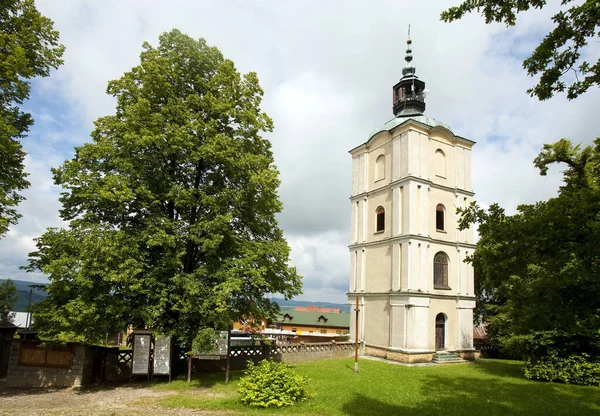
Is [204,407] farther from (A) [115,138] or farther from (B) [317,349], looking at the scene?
(B) [317,349]

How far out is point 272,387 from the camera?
39.0 ft

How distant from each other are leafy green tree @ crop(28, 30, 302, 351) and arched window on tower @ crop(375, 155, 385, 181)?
13.2 meters

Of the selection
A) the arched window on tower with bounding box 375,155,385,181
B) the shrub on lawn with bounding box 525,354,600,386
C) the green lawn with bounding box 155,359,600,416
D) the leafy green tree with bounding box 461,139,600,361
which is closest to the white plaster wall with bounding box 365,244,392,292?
the arched window on tower with bounding box 375,155,385,181

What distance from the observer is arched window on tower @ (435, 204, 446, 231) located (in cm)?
2745

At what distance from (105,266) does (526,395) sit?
16.7 m

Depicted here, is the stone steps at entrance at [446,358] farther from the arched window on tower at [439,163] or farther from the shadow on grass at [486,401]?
the arched window on tower at [439,163]

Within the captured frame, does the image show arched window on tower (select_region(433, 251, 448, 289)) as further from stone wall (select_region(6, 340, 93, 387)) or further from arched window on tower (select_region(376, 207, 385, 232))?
stone wall (select_region(6, 340, 93, 387))

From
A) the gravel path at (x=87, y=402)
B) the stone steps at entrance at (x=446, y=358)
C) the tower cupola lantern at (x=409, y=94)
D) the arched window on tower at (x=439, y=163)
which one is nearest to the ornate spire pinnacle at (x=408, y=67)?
the tower cupola lantern at (x=409, y=94)

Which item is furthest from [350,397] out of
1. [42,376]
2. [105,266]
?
[42,376]

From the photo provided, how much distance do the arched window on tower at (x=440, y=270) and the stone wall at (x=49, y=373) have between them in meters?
21.4

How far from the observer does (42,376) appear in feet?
48.2

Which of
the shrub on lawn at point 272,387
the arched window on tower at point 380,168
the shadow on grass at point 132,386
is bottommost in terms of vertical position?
the shadow on grass at point 132,386

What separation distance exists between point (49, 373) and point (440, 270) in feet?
76.9

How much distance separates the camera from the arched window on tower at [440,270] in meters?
26.4
